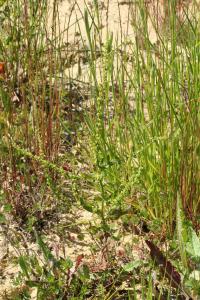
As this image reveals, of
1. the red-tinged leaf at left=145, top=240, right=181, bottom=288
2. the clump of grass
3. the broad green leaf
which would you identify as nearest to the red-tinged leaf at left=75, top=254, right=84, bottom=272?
A: the clump of grass

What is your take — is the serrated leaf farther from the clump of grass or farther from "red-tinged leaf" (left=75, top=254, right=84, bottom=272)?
"red-tinged leaf" (left=75, top=254, right=84, bottom=272)

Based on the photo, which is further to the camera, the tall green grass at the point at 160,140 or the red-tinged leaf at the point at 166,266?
the tall green grass at the point at 160,140

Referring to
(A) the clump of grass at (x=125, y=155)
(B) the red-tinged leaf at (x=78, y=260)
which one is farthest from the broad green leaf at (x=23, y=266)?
(B) the red-tinged leaf at (x=78, y=260)

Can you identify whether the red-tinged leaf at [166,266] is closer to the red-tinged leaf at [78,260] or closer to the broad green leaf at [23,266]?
the red-tinged leaf at [78,260]

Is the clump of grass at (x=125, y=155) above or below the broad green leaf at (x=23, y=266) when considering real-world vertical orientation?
above

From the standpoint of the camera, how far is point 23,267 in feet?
6.73

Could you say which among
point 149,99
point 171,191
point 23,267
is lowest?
point 23,267

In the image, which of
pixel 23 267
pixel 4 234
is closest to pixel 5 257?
pixel 4 234

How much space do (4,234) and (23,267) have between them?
1.32 feet

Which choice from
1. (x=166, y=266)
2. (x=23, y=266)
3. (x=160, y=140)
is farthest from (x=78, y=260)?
(x=160, y=140)

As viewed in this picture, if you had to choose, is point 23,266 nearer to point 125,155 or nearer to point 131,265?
point 131,265

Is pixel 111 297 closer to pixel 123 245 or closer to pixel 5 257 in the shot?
pixel 123 245

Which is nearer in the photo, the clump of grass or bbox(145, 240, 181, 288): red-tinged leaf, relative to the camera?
bbox(145, 240, 181, 288): red-tinged leaf

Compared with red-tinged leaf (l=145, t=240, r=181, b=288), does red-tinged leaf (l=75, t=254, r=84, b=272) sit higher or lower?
lower
